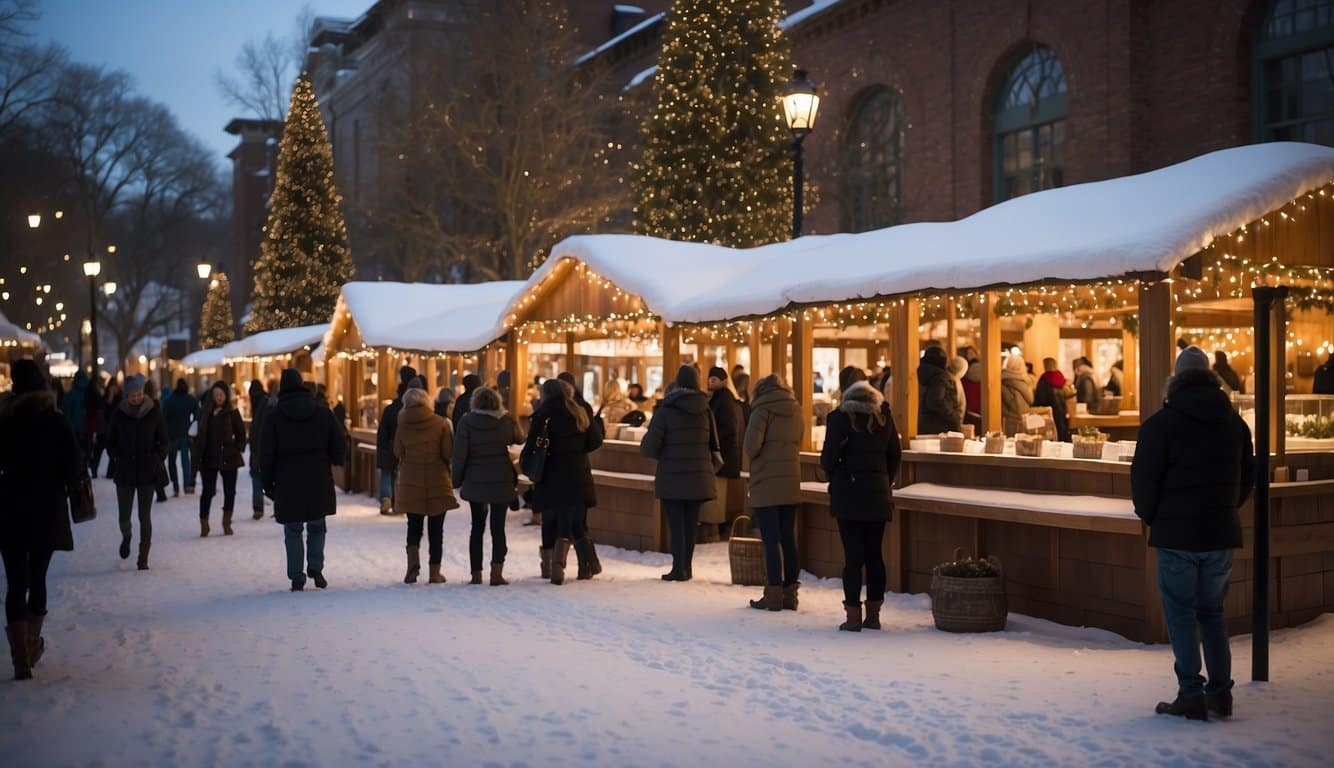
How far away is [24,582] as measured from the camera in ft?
26.0

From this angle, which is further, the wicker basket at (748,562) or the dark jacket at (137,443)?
the dark jacket at (137,443)

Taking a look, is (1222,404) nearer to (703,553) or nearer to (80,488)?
(80,488)

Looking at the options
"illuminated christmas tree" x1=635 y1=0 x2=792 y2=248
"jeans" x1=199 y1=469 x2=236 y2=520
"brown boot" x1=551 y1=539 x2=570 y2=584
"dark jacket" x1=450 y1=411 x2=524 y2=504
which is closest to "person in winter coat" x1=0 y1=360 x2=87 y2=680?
"dark jacket" x1=450 y1=411 x2=524 y2=504

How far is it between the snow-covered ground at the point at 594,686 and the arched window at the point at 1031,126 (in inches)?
751

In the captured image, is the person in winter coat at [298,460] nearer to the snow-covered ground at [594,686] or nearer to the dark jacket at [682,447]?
the snow-covered ground at [594,686]

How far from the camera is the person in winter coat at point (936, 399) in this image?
12.6 m

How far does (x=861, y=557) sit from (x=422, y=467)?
4.15 metres

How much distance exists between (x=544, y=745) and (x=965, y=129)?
85.3 ft

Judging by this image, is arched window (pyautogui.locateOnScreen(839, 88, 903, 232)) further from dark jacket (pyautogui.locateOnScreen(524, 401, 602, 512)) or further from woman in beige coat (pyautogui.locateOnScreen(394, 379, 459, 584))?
woman in beige coat (pyautogui.locateOnScreen(394, 379, 459, 584))

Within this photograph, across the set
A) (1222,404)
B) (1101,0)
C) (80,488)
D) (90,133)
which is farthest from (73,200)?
(1222,404)

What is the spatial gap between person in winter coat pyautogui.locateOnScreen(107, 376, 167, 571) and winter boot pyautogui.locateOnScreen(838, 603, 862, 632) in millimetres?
7090

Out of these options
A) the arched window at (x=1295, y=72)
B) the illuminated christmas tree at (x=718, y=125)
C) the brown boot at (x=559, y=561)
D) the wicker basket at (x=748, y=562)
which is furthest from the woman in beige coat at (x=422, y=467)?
the arched window at (x=1295, y=72)

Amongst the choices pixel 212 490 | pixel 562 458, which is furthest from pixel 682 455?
pixel 212 490

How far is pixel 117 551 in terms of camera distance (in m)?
14.8
